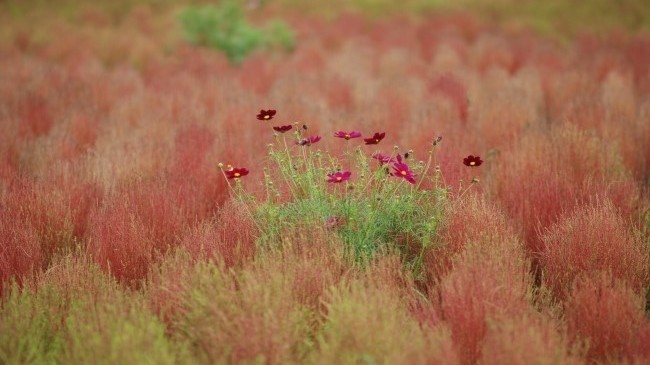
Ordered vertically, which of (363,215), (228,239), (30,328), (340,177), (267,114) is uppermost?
(267,114)

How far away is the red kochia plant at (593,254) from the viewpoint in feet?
9.39

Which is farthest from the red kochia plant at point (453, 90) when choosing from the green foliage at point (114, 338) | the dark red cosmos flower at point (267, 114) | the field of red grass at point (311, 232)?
the green foliage at point (114, 338)

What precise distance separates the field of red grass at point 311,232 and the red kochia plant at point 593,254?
10 millimetres

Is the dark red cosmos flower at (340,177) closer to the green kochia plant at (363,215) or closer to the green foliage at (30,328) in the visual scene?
the green kochia plant at (363,215)

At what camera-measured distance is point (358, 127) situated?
518 cm

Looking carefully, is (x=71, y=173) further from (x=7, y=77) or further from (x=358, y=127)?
(x=7, y=77)

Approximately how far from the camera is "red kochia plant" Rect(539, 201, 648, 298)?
286 cm

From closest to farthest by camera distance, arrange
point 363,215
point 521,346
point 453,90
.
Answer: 1. point 521,346
2. point 363,215
3. point 453,90

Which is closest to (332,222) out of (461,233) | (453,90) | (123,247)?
(461,233)

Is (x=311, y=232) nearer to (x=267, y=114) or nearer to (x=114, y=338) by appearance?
(x=267, y=114)

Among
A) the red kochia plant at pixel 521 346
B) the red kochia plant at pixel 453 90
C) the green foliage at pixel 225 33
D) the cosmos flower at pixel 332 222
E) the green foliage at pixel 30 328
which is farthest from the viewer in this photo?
the green foliage at pixel 225 33

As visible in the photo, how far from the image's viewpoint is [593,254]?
288 cm

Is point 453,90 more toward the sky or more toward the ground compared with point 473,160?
more toward the ground

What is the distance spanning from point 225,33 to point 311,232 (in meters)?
8.10
